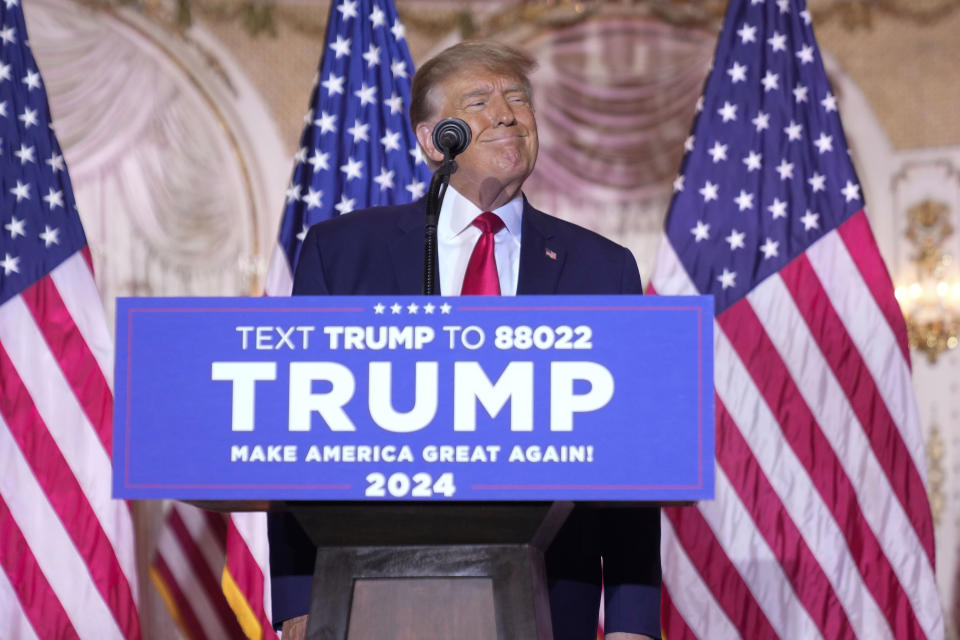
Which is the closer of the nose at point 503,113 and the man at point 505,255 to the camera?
the man at point 505,255

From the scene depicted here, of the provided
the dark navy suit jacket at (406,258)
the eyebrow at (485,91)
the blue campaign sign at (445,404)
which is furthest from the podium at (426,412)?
the eyebrow at (485,91)

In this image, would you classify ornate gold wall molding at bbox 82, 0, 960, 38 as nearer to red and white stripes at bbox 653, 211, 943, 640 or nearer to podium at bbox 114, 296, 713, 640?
red and white stripes at bbox 653, 211, 943, 640

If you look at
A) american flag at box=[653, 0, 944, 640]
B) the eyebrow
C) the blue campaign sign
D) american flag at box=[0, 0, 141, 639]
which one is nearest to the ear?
the eyebrow

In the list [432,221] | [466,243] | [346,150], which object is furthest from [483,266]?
[346,150]

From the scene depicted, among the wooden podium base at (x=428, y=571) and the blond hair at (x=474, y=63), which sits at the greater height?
the blond hair at (x=474, y=63)

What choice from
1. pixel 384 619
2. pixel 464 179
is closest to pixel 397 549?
pixel 384 619

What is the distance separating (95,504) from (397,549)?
259cm

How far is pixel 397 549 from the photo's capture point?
1.57 m

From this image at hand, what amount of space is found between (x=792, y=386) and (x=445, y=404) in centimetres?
278

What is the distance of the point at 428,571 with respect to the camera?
1560 mm

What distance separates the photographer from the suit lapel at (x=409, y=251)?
209 centimetres

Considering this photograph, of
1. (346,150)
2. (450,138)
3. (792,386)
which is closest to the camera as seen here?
(450,138)

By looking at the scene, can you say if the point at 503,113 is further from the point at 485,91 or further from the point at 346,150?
the point at 346,150

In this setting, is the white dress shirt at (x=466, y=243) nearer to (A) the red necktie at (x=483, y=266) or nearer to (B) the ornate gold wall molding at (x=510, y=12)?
(A) the red necktie at (x=483, y=266)
